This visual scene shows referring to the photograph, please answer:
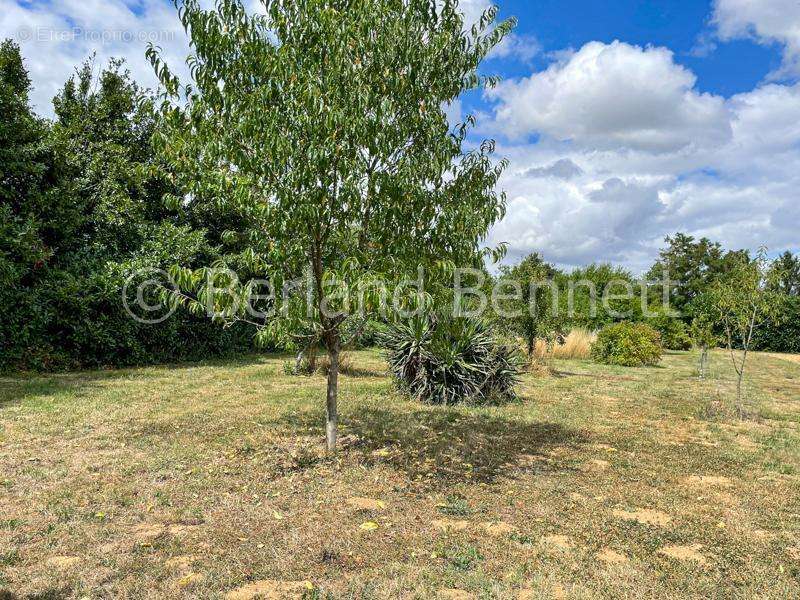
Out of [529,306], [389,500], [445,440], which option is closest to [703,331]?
[529,306]

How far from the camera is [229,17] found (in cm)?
532

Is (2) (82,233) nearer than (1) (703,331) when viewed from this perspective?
No

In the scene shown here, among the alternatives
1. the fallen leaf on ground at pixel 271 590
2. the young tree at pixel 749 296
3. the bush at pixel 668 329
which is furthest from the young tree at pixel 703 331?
the fallen leaf on ground at pixel 271 590

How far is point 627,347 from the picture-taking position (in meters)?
18.1

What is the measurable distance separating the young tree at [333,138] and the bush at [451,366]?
4.21 m

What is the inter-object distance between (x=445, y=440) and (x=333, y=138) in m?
4.41

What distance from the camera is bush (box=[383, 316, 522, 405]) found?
1012 cm

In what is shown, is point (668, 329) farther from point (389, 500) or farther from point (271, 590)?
point (271, 590)

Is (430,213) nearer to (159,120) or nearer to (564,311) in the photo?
(159,120)

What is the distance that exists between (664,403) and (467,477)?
6775 mm

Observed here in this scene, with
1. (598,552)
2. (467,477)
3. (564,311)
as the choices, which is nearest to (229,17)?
(467,477)

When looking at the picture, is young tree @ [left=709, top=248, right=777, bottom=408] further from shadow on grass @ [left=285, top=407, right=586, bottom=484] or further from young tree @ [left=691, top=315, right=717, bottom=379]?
shadow on grass @ [left=285, top=407, right=586, bottom=484]

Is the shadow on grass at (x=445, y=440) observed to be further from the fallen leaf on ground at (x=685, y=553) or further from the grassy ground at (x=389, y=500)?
the fallen leaf on ground at (x=685, y=553)

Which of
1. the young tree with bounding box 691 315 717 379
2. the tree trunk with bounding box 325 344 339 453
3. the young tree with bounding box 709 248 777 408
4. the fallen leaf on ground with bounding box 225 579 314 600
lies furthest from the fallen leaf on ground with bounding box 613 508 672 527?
the young tree with bounding box 691 315 717 379
